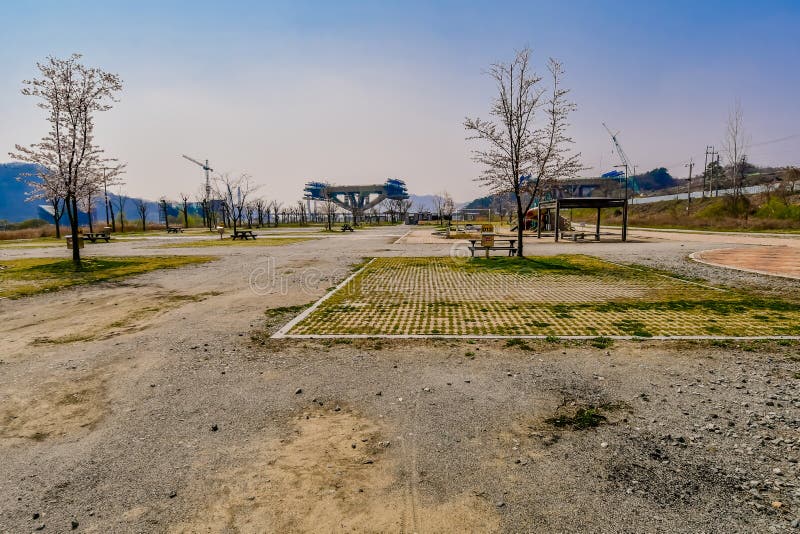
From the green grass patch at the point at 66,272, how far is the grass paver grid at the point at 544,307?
917 cm

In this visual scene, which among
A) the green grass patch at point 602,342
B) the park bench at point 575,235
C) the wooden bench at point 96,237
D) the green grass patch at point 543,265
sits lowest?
the green grass patch at point 602,342

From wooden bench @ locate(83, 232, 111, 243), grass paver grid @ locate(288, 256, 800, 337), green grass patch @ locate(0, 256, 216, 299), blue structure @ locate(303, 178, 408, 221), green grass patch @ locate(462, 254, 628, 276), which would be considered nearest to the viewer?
grass paver grid @ locate(288, 256, 800, 337)

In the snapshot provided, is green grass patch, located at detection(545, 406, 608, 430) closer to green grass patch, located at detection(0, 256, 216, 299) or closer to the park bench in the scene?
green grass patch, located at detection(0, 256, 216, 299)

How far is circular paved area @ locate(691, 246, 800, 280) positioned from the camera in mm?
14031

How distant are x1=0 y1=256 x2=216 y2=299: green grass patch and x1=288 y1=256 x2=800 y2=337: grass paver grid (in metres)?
9.17

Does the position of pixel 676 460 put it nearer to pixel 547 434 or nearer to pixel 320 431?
pixel 547 434

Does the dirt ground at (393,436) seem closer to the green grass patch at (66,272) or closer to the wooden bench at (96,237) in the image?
the green grass patch at (66,272)

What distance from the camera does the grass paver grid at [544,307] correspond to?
302 inches

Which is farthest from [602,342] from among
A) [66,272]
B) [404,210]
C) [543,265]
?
[404,210]

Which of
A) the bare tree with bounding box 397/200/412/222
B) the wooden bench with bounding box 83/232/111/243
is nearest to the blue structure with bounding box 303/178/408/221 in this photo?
the bare tree with bounding box 397/200/412/222

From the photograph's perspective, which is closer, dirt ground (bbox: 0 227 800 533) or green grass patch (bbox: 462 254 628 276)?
dirt ground (bbox: 0 227 800 533)

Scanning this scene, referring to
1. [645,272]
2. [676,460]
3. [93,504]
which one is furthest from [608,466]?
[645,272]

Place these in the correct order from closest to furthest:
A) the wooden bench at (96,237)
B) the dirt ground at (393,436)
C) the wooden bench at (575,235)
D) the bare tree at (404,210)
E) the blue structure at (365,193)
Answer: the dirt ground at (393,436) < the wooden bench at (575,235) < the wooden bench at (96,237) < the bare tree at (404,210) < the blue structure at (365,193)

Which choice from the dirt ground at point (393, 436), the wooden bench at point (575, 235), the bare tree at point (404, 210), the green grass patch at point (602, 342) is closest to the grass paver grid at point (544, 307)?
the green grass patch at point (602, 342)
